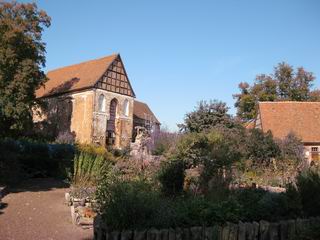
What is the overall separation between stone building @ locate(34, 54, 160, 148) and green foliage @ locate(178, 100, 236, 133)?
1814 centimetres

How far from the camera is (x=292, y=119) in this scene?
101ft

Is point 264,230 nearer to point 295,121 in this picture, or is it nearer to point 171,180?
point 171,180

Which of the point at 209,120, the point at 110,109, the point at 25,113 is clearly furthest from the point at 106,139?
the point at 209,120

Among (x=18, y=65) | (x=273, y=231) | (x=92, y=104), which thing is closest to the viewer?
(x=273, y=231)

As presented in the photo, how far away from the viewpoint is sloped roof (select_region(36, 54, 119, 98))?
36844 mm

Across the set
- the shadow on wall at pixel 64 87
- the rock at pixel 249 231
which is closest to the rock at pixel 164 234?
the rock at pixel 249 231

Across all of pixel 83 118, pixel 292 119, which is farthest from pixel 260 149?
pixel 83 118

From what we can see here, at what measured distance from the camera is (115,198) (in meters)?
5.40

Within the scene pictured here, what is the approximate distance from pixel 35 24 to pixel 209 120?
59.3 feet

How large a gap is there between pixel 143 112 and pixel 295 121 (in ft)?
75.3

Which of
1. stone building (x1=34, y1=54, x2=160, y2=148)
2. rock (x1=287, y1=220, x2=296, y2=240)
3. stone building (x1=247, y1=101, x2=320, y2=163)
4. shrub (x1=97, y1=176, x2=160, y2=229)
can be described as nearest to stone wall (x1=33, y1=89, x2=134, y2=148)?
stone building (x1=34, y1=54, x2=160, y2=148)

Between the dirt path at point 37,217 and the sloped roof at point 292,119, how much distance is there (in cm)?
2283

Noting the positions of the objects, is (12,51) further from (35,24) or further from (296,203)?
(296,203)

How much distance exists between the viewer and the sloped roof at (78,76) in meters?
36.8
